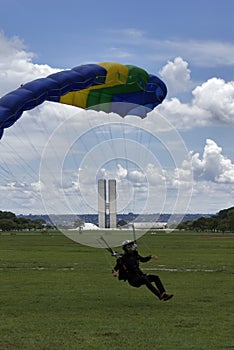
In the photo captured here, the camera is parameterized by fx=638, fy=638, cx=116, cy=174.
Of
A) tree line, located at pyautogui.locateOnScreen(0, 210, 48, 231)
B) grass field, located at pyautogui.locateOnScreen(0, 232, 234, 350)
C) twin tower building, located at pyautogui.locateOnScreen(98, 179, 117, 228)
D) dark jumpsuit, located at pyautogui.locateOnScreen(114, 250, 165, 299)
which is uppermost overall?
tree line, located at pyautogui.locateOnScreen(0, 210, 48, 231)

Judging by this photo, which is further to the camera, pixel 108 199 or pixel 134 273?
pixel 108 199

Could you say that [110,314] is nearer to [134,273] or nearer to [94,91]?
[134,273]

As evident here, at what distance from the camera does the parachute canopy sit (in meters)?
16.0

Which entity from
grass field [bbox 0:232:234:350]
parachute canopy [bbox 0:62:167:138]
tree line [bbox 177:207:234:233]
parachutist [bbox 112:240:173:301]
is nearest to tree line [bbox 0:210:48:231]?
tree line [bbox 177:207:234:233]

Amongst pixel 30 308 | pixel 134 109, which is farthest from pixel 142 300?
pixel 134 109

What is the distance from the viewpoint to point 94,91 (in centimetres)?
2023

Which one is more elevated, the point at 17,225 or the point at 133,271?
the point at 17,225

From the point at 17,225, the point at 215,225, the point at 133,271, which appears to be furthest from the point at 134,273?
the point at 17,225

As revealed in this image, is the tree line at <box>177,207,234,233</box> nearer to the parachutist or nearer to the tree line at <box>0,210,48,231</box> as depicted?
the tree line at <box>0,210,48,231</box>

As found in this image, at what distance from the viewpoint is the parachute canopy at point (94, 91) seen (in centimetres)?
1598

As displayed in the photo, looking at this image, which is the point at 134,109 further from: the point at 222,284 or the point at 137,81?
the point at 222,284

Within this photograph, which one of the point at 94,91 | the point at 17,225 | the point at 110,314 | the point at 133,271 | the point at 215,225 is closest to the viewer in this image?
the point at 133,271

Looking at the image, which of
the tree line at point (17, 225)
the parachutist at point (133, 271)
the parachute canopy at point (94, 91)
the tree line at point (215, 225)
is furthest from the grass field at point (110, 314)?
the tree line at point (17, 225)

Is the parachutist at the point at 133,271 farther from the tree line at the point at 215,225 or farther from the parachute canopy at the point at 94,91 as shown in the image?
the tree line at the point at 215,225
